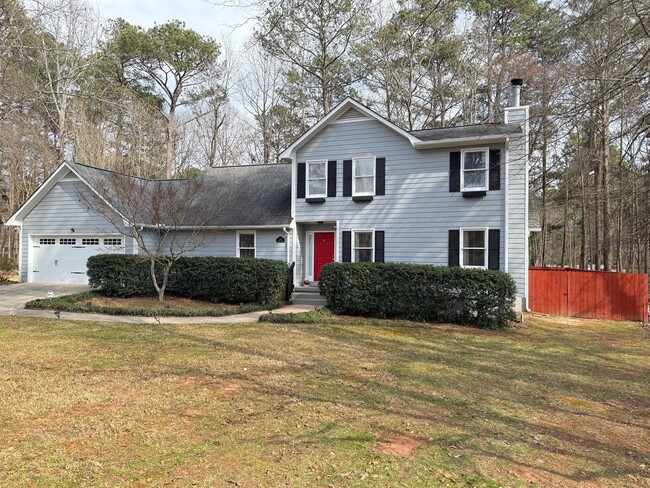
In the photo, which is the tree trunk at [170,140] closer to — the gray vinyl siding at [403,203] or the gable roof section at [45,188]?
the gable roof section at [45,188]

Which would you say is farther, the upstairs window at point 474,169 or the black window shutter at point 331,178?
the black window shutter at point 331,178

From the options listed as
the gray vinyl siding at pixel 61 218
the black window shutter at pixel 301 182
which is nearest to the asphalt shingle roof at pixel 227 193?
the black window shutter at pixel 301 182

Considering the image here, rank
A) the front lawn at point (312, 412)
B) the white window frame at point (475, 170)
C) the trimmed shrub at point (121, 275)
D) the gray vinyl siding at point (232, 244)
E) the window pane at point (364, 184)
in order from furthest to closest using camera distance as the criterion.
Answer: the gray vinyl siding at point (232, 244), the window pane at point (364, 184), the trimmed shrub at point (121, 275), the white window frame at point (475, 170), the front lawn at point (312, 412)

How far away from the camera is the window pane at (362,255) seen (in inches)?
544

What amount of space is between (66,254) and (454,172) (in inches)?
599

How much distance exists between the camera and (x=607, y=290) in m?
12.8

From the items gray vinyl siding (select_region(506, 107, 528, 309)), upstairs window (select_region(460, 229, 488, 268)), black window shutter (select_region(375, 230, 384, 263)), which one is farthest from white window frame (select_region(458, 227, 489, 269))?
black window shutter (select_region(375, 230, 384, 263))

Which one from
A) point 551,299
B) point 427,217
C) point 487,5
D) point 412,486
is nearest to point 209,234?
point 427,217

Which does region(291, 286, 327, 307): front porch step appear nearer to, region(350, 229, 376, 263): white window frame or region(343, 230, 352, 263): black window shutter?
region(343, 230, 352, 263): black window shutter

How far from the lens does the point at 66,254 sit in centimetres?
1644

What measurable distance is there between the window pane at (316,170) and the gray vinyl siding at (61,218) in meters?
7.38

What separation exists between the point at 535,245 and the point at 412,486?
3406 centimetres

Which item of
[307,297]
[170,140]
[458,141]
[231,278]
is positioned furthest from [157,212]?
[170,140]

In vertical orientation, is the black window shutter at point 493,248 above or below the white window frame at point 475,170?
below
